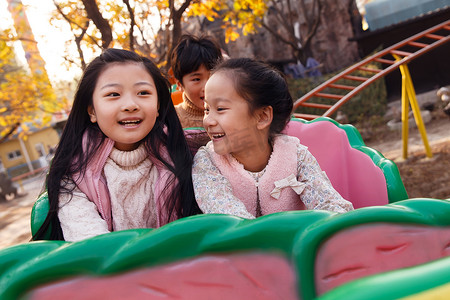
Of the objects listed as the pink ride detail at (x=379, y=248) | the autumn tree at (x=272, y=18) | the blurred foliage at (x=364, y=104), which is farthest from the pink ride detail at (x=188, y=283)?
the blurred foliage at (x=364, y=104)

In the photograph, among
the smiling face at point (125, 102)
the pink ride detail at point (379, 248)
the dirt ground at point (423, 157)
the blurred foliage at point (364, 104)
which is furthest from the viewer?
the blurred foliage at point (364, 104)

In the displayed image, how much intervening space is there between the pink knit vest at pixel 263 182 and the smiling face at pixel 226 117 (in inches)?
2.1

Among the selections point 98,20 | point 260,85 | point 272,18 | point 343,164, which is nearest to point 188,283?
point 260,85

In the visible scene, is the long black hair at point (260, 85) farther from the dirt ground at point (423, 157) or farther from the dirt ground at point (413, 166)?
the dirt ground at point (423, 157)

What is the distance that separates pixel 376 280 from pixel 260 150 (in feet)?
2.52

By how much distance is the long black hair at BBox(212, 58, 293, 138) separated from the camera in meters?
1.05

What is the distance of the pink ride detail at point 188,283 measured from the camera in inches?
21.6

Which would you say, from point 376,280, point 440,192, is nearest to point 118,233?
point 376,280

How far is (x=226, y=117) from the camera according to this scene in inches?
40.3

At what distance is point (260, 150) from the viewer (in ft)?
3.69

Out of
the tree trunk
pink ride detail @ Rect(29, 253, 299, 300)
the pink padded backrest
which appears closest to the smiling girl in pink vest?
the pink padded backrest

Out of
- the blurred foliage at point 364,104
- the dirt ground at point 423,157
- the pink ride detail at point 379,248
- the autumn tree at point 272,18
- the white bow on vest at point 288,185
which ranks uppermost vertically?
the autumn tree at point 272,18

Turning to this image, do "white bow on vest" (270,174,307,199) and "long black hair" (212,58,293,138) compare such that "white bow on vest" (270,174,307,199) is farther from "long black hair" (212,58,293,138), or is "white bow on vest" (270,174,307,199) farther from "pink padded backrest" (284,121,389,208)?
"pink padded backrest" (284,121,389,208)

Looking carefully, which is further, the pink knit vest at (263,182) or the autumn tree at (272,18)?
the autumn tree at (272,18)
